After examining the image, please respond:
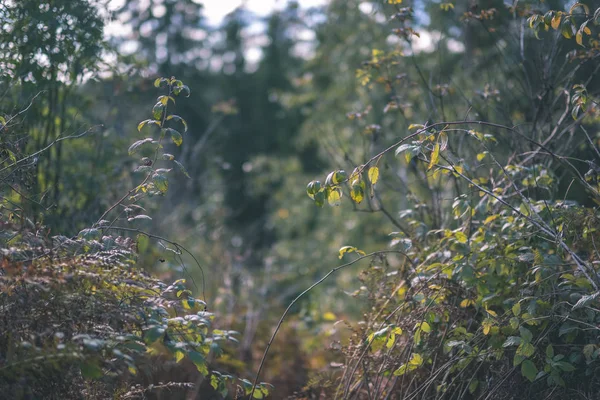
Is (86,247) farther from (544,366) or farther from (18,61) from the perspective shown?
(544,366)

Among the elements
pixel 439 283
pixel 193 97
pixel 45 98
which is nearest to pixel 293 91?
pixel 193 97

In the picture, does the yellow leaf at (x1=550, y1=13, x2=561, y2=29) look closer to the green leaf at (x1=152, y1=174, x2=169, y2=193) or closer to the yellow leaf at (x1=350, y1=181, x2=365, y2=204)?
the yellow leaf at (x1=350, y1=181, x2=365, y2=204)

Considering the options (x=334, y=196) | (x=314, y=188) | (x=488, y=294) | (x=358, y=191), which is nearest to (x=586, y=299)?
(x=488, y=294)

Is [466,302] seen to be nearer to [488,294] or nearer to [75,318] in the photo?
[488,294]

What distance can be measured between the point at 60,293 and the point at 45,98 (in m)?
2.87

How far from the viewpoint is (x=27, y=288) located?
307 cm

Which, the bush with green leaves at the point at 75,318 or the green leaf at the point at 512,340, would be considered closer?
the bush with green leaves at the point at 75,318

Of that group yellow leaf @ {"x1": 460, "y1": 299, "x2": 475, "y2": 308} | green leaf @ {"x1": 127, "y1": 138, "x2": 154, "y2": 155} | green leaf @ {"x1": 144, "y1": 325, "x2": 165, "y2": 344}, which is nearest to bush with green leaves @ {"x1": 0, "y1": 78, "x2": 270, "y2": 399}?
green leaf @ {"x1": 144, "y1": 325, "x2": 165, "y2": 344}

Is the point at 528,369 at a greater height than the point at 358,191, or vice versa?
the point at 358,191

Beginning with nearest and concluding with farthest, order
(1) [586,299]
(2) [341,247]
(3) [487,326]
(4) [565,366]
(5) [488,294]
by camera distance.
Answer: (1) [586,299]
(4) [565,366]
(3) [487,326]
(5) [488,294]
(2) [341,247]

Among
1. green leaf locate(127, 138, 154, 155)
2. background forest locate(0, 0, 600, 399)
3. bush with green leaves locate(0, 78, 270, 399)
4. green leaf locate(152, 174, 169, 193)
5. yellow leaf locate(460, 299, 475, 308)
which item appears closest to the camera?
bush with green leaves locate(0, 78, 270, 399)

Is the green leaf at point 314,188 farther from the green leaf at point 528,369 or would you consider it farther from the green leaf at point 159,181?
the green leaf at point 528,369

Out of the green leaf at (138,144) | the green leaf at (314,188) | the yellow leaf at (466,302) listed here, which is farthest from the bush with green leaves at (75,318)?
the yellow leaf at (466,302)

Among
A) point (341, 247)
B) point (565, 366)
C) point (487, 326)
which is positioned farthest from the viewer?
point (341, 247)
